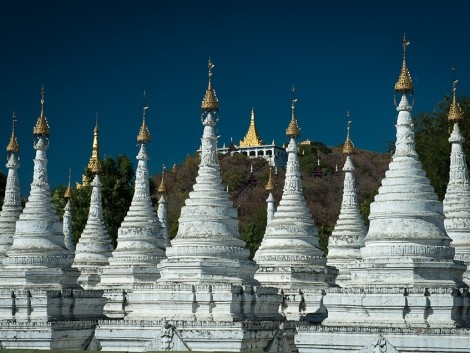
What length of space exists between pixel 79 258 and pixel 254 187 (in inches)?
2657

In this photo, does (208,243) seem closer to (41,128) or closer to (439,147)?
(41,128)

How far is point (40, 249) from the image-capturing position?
43.5 meters

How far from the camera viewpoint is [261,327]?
38250 mm

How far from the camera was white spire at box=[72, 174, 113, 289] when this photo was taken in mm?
53406

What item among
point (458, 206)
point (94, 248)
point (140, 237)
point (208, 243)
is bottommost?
point (208, 243)

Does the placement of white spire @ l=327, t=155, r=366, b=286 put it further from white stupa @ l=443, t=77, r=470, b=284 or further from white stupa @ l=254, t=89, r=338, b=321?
white stupa @ l=443, t=77, r=470, b=284

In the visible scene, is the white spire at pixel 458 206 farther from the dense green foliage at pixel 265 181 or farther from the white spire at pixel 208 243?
the dense green foliage at pixel 265 181

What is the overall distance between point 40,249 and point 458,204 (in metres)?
16.0

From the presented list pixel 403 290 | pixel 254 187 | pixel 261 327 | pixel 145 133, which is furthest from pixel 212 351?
pixel 254 187

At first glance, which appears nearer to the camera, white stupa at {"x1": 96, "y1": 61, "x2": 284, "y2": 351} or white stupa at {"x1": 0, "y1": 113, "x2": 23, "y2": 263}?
white stupa at {"x1": 96, "y1": 61, "x2": 284, "y2": 351}

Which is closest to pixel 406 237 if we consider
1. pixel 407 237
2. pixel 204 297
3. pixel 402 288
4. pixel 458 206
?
pixel 407 237

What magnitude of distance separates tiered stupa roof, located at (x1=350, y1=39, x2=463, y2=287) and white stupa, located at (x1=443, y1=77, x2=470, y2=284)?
22.4 ft

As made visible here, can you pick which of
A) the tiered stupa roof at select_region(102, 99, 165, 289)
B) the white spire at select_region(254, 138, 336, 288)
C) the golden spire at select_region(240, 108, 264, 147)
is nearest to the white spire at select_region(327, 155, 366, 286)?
the white spire at select_region(254, 138, 336, 288)

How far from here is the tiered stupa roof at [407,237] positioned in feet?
114
